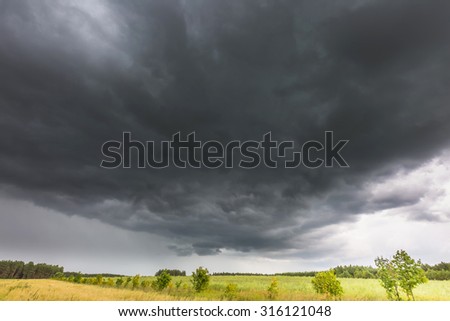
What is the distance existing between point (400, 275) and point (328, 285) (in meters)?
9.36

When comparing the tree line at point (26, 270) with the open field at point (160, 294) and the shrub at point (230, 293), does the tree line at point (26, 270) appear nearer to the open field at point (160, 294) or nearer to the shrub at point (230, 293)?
the open field at point (160, 294)

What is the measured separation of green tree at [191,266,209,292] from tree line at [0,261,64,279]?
156 meters

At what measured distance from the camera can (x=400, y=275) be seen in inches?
1251

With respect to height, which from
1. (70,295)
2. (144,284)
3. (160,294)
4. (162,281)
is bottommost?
(160,294)

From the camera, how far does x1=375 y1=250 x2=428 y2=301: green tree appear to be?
31000 millimetres

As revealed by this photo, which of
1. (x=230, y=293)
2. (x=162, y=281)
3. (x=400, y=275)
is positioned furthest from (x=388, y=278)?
(x=162, y=281)

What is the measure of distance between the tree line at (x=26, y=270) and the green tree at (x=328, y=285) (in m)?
178

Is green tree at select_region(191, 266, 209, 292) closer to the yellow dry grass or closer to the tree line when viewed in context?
the yellow dry grass

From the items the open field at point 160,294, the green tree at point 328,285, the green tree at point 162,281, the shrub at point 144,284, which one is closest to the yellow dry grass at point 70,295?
the open field at point 160,294

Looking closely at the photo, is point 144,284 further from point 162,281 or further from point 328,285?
point 328,285

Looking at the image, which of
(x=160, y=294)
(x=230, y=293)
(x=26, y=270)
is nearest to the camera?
(x=230, y=293)

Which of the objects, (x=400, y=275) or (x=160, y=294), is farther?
(x=160, y=294)
